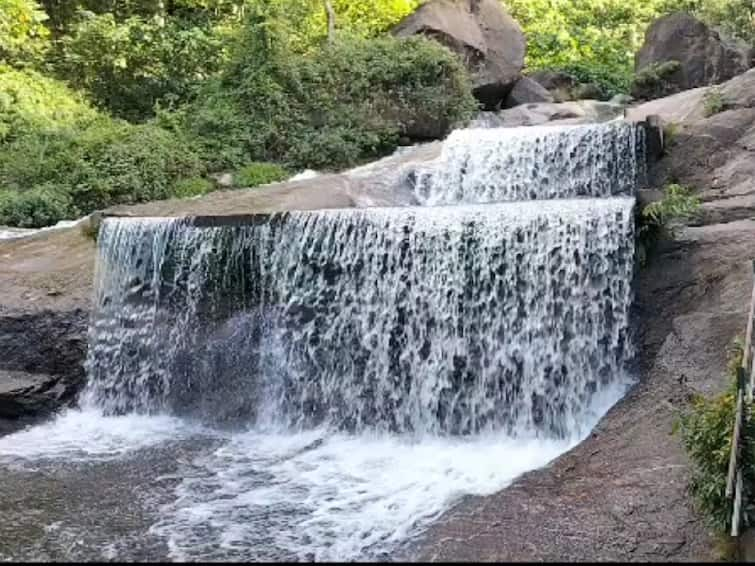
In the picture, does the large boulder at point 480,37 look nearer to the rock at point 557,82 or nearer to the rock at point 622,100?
the rock at point 557,82

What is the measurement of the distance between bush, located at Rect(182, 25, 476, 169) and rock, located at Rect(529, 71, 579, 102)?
433cm

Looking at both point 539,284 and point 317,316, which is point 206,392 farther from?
point 539,284

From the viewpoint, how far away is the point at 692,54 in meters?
15.6

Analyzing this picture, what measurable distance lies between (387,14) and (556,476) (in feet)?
52.6

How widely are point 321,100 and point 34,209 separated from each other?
543 cm

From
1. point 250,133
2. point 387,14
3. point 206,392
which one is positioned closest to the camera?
point 206,392

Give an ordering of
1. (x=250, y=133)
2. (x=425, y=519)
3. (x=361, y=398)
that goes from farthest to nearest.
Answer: (x=250, y=133) < (x=361, y=398) < (x=425, y=519)

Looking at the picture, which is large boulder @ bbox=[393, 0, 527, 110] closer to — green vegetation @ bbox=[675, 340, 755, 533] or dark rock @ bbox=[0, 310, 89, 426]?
dark rock @ bbox=[0, 310, 89, 426]

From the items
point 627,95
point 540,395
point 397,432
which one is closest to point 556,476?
point 540,395

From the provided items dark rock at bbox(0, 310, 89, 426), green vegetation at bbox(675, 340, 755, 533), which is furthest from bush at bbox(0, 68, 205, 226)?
green vegetation at bbox(675, 340, 755, 533)

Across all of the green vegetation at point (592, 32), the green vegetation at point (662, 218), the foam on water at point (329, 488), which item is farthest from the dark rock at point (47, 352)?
the green vegetation at point (592, 32)

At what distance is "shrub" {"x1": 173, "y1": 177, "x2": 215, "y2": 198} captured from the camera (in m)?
13.5

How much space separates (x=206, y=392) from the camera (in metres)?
9.01

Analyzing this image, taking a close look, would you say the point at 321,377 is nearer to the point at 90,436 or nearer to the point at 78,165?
the point at 90,436
